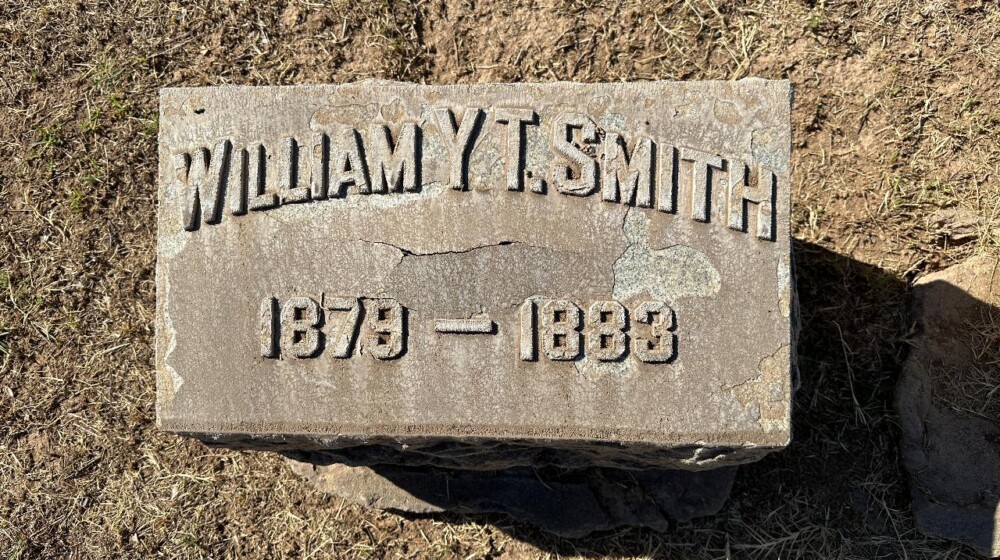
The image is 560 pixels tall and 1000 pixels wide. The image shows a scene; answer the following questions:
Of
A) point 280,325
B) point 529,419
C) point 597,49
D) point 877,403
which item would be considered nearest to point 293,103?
point 280,325

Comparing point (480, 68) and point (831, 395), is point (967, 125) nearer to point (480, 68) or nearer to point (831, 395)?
point (831, 395)

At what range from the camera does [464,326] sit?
7.08 ft

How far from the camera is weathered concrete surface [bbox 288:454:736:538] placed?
2.99m

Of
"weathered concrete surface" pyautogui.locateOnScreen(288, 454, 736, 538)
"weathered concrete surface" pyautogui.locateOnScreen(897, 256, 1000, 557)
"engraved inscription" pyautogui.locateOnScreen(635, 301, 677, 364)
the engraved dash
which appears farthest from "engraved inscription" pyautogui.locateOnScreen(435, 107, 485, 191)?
"weathered concrete surface" pyautogui.locateOnScreen(897, 256, 1000, 557)

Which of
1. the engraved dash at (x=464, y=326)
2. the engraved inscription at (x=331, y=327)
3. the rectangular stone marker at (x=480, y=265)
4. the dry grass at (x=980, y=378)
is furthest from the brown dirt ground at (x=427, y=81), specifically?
the engraved dash at (x=464, y=326)

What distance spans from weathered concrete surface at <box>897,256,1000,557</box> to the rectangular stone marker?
1.14 m

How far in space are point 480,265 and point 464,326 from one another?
0.18 meters

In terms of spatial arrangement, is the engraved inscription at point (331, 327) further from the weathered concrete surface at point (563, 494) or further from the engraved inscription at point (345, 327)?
the weathered concrete surface at point (563, 494)

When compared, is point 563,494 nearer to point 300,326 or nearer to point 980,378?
point 300,326

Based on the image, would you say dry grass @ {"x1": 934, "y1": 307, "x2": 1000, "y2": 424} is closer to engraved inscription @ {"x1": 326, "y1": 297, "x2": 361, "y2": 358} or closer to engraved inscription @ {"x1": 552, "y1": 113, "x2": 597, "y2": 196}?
engraved inscription @ {"x1": 552, "y1": 113, "x2": 597, "y2": 196}

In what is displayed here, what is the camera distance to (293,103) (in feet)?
7.27

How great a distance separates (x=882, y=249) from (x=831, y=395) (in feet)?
2.08

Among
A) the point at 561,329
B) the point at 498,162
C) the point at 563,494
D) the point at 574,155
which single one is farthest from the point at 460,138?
the point at 563,494

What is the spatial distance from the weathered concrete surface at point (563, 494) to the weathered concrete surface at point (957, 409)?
729mm
